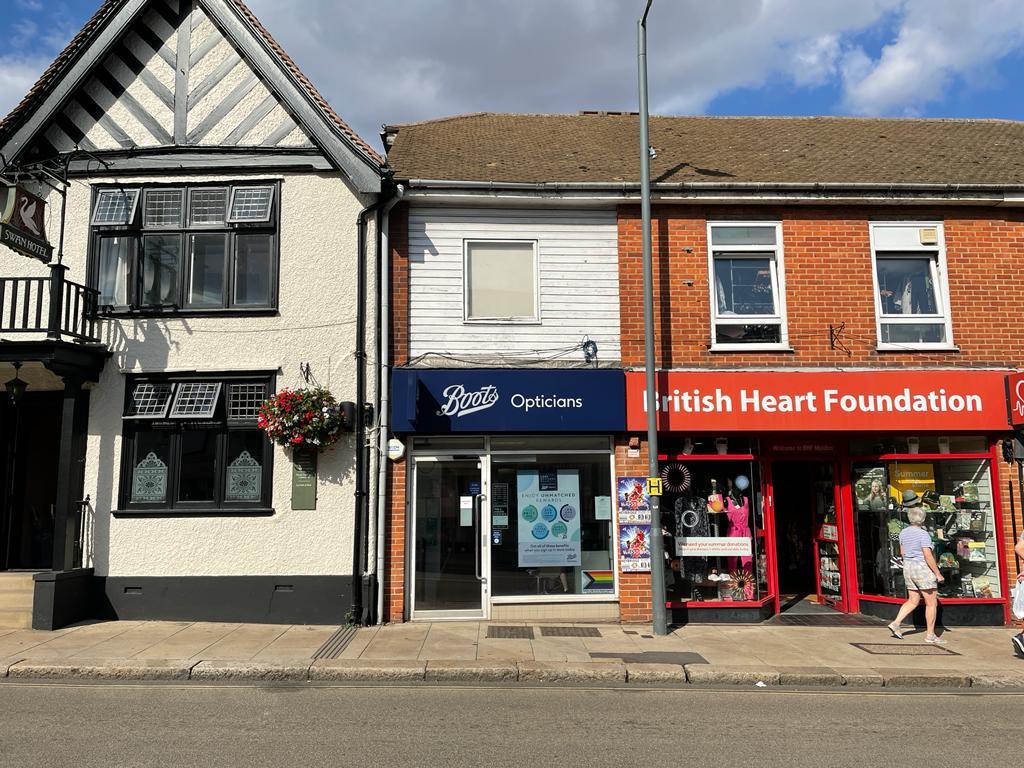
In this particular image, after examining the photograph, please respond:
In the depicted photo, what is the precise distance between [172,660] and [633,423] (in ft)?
20.3

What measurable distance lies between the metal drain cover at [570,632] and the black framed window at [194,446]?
4148mm

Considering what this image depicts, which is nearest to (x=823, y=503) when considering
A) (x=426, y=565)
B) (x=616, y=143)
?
(x=426, y=565)

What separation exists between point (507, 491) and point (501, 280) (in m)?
3.03

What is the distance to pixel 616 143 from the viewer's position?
12953mm

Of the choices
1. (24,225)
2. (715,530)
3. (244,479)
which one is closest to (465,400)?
(244,479)

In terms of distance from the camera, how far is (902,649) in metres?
8.59

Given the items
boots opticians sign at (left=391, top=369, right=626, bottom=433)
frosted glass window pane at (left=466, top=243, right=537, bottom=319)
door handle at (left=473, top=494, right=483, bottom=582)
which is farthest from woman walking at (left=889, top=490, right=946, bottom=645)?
frosted glass window pane at (left=466, top=243, right=537, bottom=319)

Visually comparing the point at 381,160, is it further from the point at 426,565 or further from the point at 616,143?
the point at 426,565

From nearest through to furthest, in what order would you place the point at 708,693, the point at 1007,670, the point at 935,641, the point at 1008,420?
the point at 708,693 → the point at 1007,670 → the point at 935,641 → the point at 1008,420

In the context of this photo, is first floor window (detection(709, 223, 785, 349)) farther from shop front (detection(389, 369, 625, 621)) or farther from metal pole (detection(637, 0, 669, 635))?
shop front (detection(389, 369, 625, 621))

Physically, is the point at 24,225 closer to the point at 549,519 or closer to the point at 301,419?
the point at 301,419

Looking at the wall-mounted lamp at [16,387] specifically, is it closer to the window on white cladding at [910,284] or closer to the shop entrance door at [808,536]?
the shop entrance door at [808,536]

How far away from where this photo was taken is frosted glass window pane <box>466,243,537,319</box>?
1063cm

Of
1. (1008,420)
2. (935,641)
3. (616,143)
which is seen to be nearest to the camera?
(935,641)
